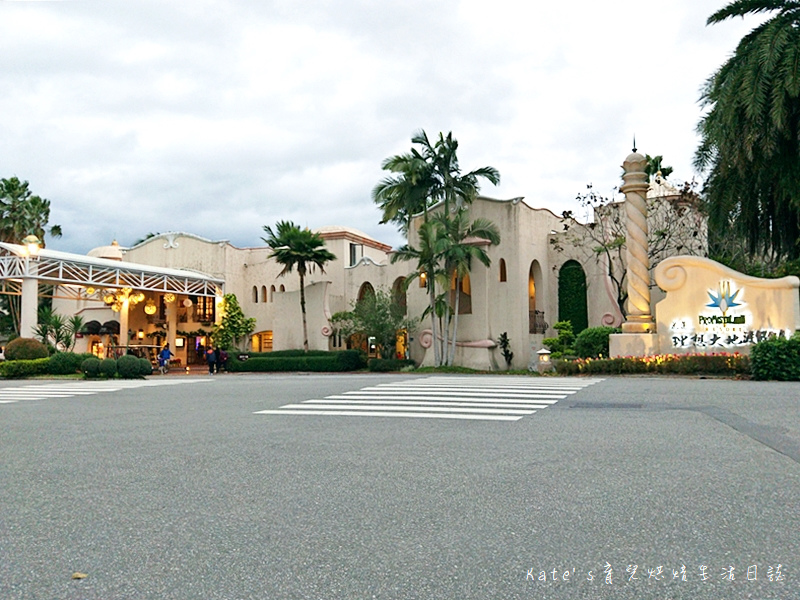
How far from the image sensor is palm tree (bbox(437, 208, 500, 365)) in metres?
29.9

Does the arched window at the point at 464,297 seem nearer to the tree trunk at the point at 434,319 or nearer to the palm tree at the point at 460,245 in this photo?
the palm tree at the point at 460,245

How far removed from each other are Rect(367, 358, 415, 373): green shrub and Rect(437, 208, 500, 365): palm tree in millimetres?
2302

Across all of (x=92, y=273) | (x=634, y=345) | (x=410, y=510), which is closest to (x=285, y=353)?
(x=92, y=273)

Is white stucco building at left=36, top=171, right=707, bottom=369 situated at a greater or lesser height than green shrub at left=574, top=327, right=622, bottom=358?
greater

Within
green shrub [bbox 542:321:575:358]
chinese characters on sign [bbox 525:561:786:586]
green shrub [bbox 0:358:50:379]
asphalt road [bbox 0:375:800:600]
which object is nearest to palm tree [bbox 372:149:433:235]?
green shrub [bbox 542:321:575:358]

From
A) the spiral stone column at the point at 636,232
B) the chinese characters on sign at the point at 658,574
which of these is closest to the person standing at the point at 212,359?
the spiral stone column at the point at 636,232

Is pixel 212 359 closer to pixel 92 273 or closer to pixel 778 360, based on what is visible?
pixel 92 273

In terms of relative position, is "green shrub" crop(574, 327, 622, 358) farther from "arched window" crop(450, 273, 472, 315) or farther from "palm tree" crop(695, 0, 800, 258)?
"arched window" crop(450, 273, 472, 315)

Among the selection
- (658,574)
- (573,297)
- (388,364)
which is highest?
(573,297)

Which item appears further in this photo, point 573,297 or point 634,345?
point 573,297

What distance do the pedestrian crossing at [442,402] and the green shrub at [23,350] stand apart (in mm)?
19467

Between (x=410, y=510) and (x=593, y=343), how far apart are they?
20570 millimetres

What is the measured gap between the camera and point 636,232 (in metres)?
24.5

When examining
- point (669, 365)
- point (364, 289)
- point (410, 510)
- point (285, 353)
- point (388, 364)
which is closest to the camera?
point (410, 510)
